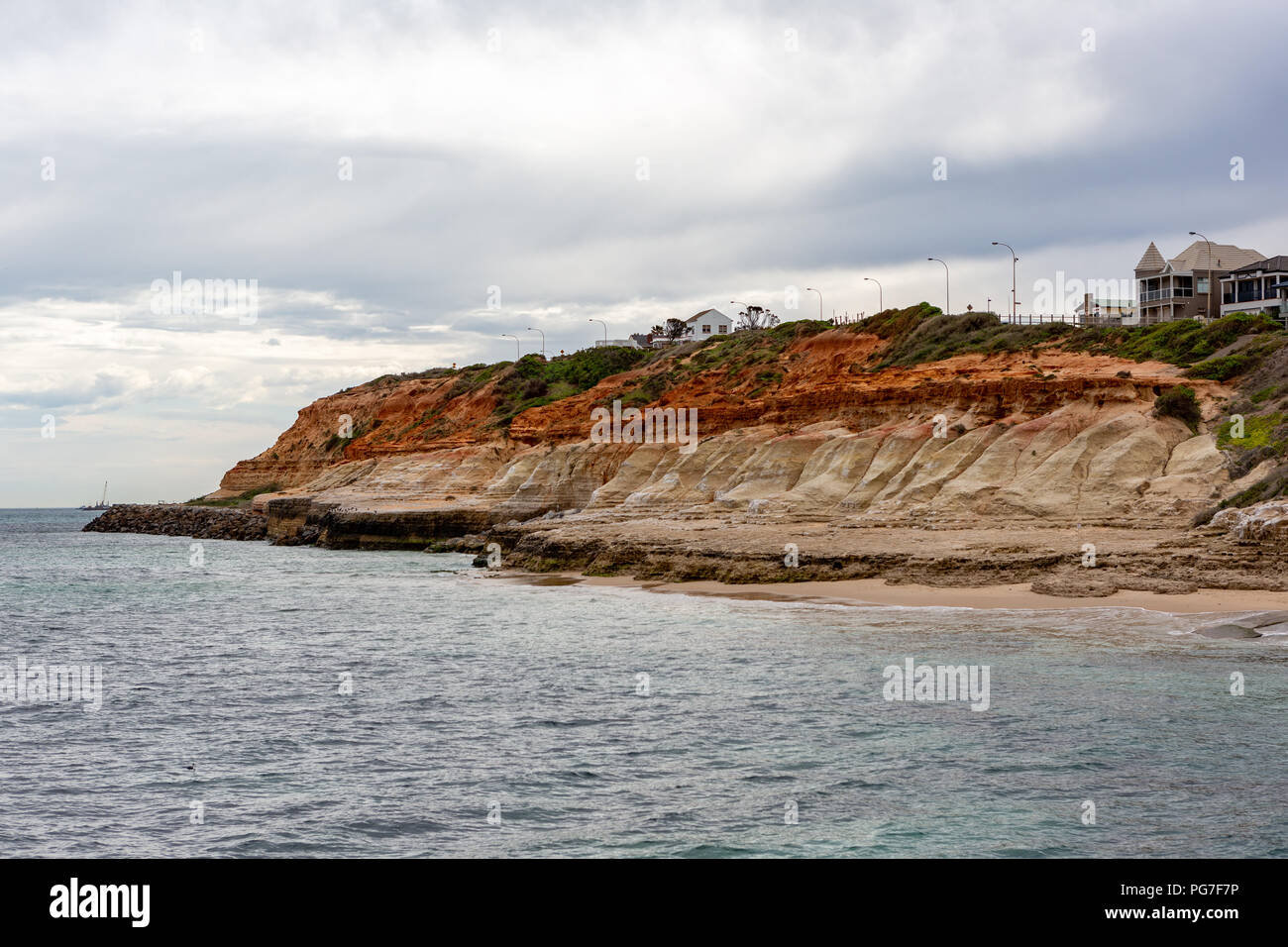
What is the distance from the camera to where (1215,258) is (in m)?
81.6

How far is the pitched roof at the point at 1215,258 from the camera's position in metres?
81.4

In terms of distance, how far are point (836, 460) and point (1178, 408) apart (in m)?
13.6

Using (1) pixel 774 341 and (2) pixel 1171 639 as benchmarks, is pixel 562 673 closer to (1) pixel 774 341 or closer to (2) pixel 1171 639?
(2) pixel 1171 639

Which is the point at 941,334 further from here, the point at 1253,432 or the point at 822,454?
the point at 1253,432

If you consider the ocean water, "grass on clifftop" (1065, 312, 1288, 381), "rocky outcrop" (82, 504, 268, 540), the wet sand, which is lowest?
the ocean water

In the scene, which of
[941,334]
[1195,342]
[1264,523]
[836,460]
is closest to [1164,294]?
[941,334]

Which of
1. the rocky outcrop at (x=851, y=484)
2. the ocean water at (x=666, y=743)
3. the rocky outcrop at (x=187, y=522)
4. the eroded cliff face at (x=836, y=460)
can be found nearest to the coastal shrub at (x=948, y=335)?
the rocky outcrop at (x=851, y=484)

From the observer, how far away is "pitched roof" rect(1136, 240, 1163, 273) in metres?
85.4

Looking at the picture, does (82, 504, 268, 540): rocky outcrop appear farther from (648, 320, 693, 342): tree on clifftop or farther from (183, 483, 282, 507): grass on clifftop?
(648, 320, 693, 342): tree on clifftop

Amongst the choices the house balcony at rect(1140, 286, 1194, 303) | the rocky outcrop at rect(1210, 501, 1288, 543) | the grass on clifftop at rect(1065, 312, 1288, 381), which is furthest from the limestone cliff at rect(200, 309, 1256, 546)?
the house balcony at rect(1140, 286, 1194, 303)

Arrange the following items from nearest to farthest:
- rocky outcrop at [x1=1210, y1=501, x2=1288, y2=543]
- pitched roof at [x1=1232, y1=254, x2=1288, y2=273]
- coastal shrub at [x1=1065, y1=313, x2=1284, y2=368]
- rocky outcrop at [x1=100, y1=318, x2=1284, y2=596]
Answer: rocky outcrop at [x1=1210, y1=501, x2=1288, y2=543] < rocky outcrop at [x1=100, y1=318, x2=1284, y2=596] < coastal shrub at [x1=1065, y1=313, x2=1284, y2=368] < pitched roof at [x1=1232, y1=254, x2=1288, y2=273]

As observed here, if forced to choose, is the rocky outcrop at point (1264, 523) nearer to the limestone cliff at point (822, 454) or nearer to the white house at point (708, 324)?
the limestone cliff at point (822, 454)

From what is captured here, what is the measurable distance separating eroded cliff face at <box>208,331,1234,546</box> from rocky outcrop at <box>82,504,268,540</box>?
19.2 ft
